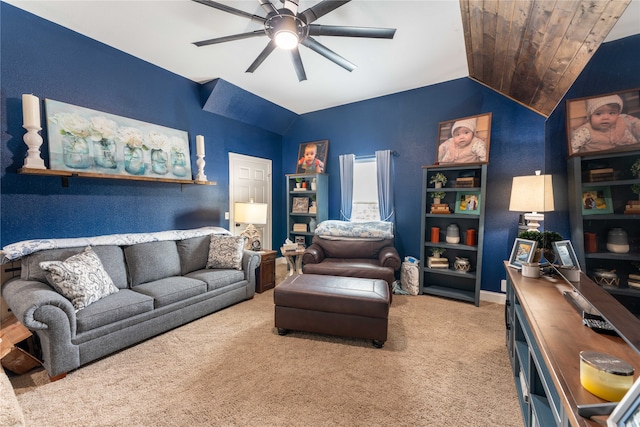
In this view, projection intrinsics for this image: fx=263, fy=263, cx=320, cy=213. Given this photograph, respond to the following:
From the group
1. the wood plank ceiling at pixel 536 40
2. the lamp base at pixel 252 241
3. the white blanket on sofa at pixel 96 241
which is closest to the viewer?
the wood plank ceiling at pixel 536 40

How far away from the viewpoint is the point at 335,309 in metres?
2.39

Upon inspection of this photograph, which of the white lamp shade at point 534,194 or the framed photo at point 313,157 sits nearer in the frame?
the white lamp shade at point 534,194

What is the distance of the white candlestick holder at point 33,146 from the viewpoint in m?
2.35

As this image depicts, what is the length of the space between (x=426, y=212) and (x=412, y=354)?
2076mm

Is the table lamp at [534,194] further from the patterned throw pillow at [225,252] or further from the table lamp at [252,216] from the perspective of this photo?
the patterned throw pillow at [225,252]

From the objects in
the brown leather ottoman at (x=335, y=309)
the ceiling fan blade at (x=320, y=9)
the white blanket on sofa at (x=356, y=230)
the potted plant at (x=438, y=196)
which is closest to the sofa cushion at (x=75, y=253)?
the brown leather ottoman at (x=335, y=309)

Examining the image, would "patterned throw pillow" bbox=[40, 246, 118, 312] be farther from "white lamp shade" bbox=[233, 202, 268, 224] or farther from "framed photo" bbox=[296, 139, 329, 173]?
"framed photo" bbox=[296, 139, 329, 173]

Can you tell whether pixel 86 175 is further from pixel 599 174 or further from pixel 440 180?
pixel 599 174

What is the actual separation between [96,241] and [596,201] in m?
4.48

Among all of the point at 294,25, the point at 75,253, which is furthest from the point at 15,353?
the point at 294,25

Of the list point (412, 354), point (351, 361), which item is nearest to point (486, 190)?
point (412, 354)

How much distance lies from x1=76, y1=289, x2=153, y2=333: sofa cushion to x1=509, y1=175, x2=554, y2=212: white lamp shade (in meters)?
3.65

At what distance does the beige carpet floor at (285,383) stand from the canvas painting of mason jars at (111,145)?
6.34 ft

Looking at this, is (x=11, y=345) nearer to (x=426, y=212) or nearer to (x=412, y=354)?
(x=412, y=354)
